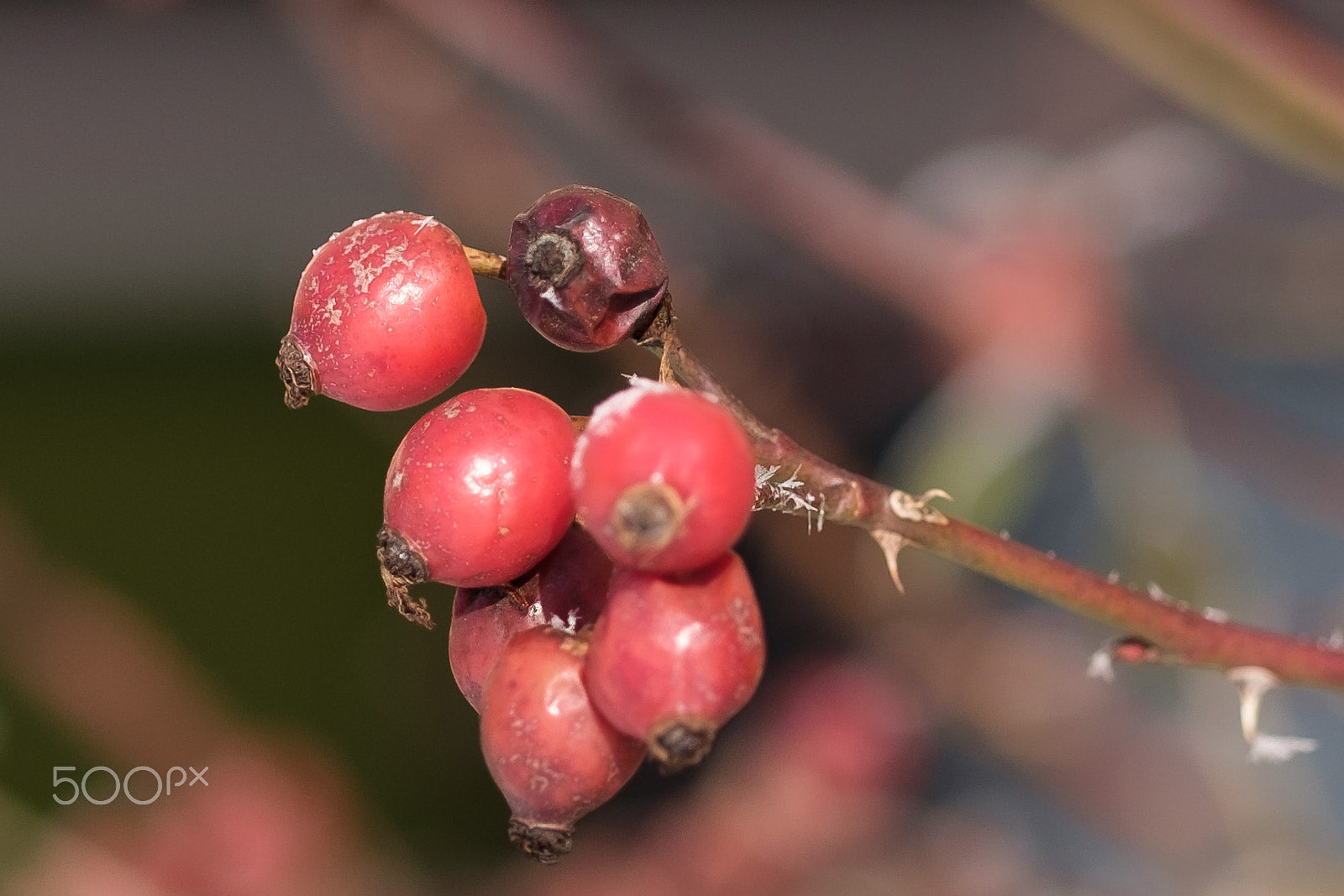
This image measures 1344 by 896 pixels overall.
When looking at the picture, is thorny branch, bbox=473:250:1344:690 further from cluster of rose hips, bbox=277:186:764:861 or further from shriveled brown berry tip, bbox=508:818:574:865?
shriveled brown berry tip, bbox=508:818:574:865

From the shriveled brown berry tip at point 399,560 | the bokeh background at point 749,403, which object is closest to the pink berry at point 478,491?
the shriveled brown berry tip at point 399,560

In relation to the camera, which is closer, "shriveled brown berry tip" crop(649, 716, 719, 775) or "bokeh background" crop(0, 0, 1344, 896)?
"shriveled brown berry tip" crop(649, 716, 719, 775)

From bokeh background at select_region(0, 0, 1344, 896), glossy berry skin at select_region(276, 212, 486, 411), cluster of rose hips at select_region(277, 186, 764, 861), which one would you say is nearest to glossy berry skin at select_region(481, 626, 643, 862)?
cluster of rose hips at select_region(277, 186, 764, 861)

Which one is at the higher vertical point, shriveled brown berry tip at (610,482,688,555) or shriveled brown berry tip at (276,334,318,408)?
shriveled brown berry tip at (610,482,688,555)

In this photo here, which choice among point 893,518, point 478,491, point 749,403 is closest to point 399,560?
point 478,491

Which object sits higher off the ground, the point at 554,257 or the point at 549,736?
the point at 554,257

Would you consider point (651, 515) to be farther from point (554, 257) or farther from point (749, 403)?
point (749, 403)

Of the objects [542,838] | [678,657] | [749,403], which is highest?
[678,657]
